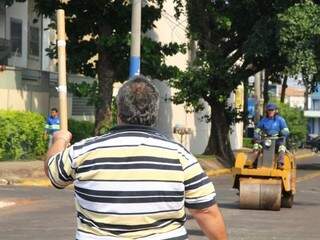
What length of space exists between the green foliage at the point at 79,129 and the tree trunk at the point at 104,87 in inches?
152

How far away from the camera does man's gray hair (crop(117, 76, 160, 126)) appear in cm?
379

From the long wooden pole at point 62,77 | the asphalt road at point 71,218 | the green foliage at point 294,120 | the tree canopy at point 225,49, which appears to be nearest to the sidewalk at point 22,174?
the asphalt road at point 71,218

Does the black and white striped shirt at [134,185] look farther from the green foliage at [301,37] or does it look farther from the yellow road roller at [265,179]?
the green foliage at [301,37]

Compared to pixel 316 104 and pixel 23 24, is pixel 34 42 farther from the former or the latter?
pixel 316 104

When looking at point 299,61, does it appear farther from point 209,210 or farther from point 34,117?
point 209,210

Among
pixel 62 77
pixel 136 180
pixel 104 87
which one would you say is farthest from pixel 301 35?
pixel 136 180

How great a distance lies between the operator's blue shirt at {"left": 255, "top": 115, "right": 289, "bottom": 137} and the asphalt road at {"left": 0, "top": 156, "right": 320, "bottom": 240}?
4.92 ft

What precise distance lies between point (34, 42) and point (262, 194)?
18.6 meters

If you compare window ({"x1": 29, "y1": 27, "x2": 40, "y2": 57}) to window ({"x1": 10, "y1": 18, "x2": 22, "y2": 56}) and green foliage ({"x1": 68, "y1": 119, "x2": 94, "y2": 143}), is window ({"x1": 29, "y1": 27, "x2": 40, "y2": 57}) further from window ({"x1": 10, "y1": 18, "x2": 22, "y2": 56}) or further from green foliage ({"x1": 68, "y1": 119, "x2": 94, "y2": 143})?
green foliage ({"x1": 68, "y1": 119, "x2": 94, "y2": 143})

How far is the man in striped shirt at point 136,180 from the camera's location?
3666 millimetres

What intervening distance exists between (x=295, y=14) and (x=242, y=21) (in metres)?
4.37

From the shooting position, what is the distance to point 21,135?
23.2 m

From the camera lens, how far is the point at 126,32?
24000mm

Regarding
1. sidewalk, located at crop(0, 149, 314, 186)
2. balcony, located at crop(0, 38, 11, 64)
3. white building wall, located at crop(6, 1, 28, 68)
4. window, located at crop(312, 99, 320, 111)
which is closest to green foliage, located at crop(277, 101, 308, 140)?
white building wall, located at crop(6, 1, 28, 68)
